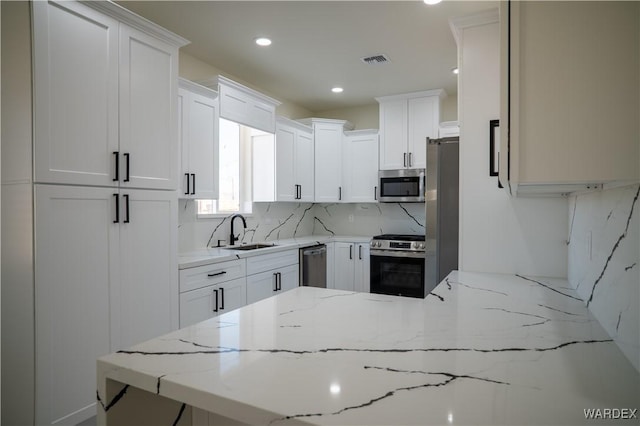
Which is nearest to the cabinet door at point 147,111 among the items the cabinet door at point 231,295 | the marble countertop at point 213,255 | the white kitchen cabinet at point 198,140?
the white kitchen cabinet at point 198,140

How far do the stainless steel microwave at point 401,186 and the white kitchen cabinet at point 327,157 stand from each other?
610 mm

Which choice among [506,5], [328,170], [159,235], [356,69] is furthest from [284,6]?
[328,170]

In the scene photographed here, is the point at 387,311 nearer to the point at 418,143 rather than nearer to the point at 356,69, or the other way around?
the point at 356,69

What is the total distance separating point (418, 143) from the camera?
15.3ft

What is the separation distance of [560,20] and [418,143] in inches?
154

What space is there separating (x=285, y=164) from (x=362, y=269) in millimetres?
1564

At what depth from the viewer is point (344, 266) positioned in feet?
15.8

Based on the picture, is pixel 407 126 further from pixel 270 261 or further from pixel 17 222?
pixel 17 222

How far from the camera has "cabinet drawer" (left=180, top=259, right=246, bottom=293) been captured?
2.77 metres

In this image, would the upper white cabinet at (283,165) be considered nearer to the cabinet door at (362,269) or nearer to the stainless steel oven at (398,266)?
the cabinet door at (362,269)

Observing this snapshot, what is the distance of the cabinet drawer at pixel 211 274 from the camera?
2.77 meters

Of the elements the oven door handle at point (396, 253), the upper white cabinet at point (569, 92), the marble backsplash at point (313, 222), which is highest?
the upper white cabinet at point (569, 92)

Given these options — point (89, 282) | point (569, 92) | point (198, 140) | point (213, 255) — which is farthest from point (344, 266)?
point (569, 92)

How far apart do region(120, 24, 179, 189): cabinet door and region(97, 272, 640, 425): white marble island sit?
146cm
